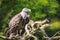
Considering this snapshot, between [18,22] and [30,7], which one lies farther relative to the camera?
[30,7]

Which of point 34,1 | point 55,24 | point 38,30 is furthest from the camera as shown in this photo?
point 55,24

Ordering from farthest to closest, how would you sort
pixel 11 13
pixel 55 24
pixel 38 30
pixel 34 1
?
pixel 55 24 < pixel 34 1 < pixel 11 13 < pixel 38 30

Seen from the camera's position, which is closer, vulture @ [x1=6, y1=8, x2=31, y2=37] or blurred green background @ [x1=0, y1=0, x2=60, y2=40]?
vulture @ [x1=6, y1=8, x2=31, y2=37]

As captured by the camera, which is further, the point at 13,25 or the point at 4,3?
the point at 4,3

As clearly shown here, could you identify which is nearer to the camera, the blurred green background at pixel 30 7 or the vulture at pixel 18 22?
the vulture at pixel 18 22

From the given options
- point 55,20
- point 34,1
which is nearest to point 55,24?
point 55,20

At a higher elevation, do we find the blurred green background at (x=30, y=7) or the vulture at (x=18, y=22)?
the blurred green background at (x=30, y=7)

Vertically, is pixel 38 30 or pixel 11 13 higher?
pixel 11 13

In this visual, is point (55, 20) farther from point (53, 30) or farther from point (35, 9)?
point (35, 9)

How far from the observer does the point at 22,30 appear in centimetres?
1038

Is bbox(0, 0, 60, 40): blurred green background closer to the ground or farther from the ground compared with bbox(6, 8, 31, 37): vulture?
farther from the ground

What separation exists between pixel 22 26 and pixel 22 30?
0.44 ft

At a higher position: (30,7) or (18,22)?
(30,7)

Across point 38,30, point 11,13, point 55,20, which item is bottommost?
point 38,30
